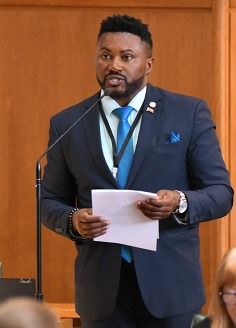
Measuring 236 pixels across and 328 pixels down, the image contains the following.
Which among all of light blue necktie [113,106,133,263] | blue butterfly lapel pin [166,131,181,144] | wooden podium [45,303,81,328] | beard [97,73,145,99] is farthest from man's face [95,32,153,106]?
wooden podium [45,303,81,328]

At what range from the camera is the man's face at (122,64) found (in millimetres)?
3410

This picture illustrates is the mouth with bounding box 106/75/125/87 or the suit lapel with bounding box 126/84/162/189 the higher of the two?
the mouth with bounding box 106/75/125/87

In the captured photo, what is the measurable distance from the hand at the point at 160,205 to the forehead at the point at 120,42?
0.58 meters

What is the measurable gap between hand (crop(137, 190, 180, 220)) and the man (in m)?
0.03

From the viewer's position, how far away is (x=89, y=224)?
3.22 meters

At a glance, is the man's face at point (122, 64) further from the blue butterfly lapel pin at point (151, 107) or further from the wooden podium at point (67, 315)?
the wooden podium at point (67, 315)

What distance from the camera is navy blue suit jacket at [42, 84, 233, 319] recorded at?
335 cm

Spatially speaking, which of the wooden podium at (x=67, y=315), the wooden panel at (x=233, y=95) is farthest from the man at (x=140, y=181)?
the wooden panel at (x=233, y=95)

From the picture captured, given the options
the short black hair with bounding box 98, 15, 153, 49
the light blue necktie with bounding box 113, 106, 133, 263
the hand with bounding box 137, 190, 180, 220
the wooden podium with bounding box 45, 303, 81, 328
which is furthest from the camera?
the wooden podium with bounding box 45, 303, 81, 328

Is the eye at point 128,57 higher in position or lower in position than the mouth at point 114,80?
higher

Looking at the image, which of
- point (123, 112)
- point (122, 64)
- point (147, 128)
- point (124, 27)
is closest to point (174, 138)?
point (147, 128)

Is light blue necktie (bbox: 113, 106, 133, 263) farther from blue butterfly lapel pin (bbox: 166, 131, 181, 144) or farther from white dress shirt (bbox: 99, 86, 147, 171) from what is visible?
blue butterfly lapel pin (bbox: 166, 131, 181, 144)

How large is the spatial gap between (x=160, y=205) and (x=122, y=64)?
0.56 meters

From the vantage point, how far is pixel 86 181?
3447mm
